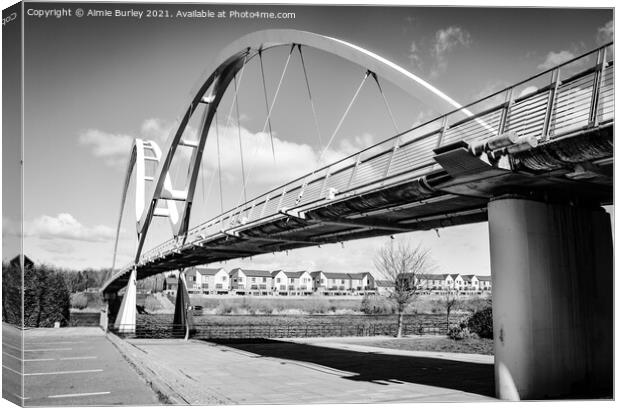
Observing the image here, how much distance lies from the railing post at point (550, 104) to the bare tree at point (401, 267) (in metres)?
20.6

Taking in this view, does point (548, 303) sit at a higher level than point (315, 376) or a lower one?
higher

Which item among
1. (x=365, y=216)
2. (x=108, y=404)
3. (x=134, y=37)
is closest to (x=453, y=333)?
(x=365, y=216)

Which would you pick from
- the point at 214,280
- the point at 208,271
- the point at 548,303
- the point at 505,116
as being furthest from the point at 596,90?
the point at 208,271

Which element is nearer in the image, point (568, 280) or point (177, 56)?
point (568, 280)

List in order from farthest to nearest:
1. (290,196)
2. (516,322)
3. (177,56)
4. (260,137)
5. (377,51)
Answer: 1. (260,137)
2. (290,196)
3. (377,51)
4. (177,56)
5. (516,322)

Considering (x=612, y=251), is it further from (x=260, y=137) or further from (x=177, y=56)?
(x=260, y=137)

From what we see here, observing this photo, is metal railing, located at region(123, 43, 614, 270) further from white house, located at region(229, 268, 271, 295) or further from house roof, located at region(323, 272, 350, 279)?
white house, located at region(229, 268, 271, 295)

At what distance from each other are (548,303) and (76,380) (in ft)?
35.5

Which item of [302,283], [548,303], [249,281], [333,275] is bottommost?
[249,281]

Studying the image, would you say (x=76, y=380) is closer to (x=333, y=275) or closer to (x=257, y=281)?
(x=333, y=275)

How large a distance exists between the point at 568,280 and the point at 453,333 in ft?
46.5

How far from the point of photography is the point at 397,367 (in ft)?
54.0

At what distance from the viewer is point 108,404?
11.3 meters

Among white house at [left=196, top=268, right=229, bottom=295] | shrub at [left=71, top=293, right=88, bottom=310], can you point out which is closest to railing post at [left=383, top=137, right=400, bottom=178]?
shrub at [left=71, top=293, right=88, bottom=310]
